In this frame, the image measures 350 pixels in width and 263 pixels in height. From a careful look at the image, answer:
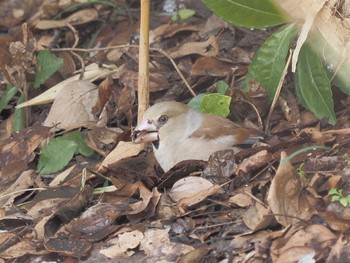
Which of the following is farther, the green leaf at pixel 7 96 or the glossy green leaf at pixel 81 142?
the green leaf at pixel 7 96

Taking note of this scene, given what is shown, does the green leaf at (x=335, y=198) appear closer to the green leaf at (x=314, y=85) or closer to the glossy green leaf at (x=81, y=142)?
the green leaf at (x=314, y=85)

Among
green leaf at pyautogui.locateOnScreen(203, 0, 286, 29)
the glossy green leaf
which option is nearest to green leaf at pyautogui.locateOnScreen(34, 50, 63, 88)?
the glossy green leaf

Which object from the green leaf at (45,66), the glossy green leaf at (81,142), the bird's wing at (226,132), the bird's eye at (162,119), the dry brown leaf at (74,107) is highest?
the bird's wing at (226,132)

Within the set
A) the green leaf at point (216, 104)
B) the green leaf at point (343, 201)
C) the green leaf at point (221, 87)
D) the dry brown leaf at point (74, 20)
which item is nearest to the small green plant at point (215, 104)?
the green leaf at point (216, 104)

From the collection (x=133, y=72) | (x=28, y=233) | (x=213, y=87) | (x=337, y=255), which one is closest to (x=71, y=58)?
(x=133, y=72)

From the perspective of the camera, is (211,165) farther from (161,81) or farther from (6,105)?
(6,105)

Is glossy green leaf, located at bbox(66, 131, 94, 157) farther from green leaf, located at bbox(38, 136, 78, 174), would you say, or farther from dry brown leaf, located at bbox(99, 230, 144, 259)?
dry brown leaf, located at bbox(99, 230, 144, 259)

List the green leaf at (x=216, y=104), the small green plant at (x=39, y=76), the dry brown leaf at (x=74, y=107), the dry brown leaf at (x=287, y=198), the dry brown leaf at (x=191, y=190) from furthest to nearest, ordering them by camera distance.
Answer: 1. the small green plant at (x=39, y=76)
2. the dry brown leaf at (x=74, y=107)
3. the green leaf at (x=216, y=104)
4. the dry brown leaf at (x=191, y=190)
5. the dry brown leaf at (x=287, y=198)

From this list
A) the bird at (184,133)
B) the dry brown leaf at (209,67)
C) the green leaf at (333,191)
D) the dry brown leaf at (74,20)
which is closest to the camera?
the green leaf at (333,191)

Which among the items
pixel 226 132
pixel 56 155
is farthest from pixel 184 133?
pixel 56 155

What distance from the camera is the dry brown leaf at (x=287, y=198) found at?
168 inches

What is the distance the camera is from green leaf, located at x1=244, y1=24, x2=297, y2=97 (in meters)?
5.30

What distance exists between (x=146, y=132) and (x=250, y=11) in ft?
3.00

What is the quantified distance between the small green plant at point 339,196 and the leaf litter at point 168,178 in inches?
1.1
